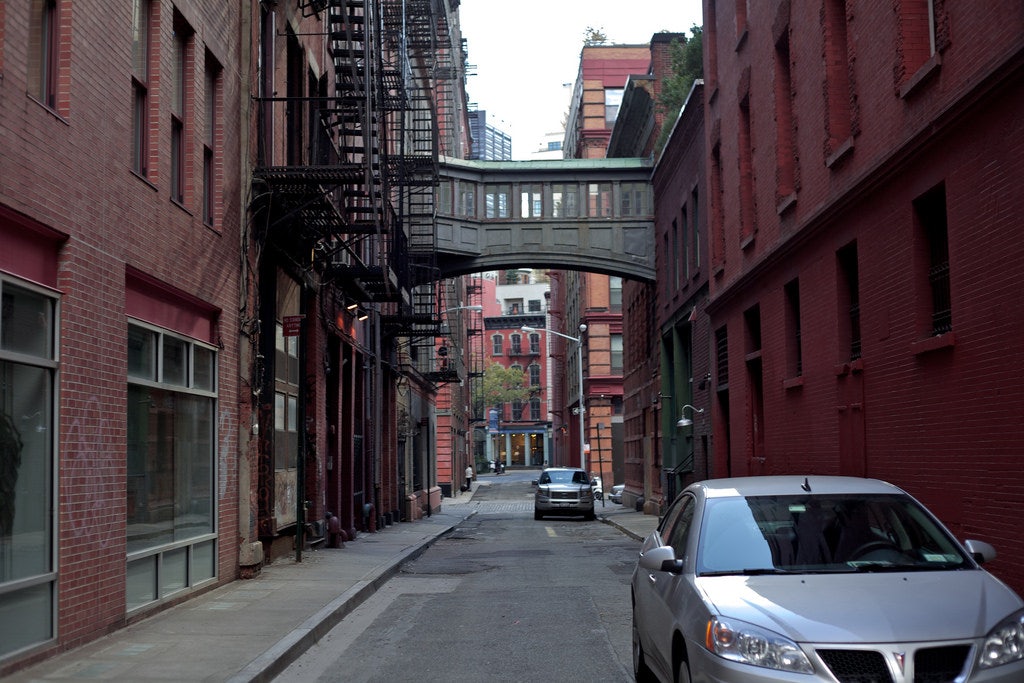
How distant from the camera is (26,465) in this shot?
8898 mm

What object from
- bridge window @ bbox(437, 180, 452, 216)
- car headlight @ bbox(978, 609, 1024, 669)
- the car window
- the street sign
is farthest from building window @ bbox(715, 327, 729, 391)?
car headlight @ bbox(978, 609, 1024, 669)

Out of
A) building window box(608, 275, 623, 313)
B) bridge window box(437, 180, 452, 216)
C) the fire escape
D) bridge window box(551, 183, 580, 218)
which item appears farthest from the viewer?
building window box(608, 275, 623, 313)

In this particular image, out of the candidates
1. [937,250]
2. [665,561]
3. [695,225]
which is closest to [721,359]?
[695,225]

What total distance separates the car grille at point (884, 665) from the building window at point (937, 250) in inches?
282

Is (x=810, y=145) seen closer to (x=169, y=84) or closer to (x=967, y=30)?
(x=967, y=30)

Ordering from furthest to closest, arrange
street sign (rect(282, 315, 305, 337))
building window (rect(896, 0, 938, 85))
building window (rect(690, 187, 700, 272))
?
building window (rect(690, 187, 700, 272)) < street sign (rect(282, 315, 305, 337)) < building window (rect(896, 0, 938, 85))

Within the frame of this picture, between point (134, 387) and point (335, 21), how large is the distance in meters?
10.8

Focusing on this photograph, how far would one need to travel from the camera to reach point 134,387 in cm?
1152

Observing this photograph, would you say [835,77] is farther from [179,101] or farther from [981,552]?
[981,552]

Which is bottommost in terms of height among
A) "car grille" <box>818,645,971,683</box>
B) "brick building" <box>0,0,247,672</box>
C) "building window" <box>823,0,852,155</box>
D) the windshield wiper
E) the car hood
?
"car grille" <box>818,645,971,683</box>

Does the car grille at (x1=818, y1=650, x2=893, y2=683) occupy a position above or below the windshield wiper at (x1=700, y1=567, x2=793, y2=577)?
below

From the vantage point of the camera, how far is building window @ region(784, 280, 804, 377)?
1900cm

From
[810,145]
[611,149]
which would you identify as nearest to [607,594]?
[810,145]

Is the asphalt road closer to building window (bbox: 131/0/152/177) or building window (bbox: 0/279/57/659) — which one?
building window (bbox: 0/279/57/659)
